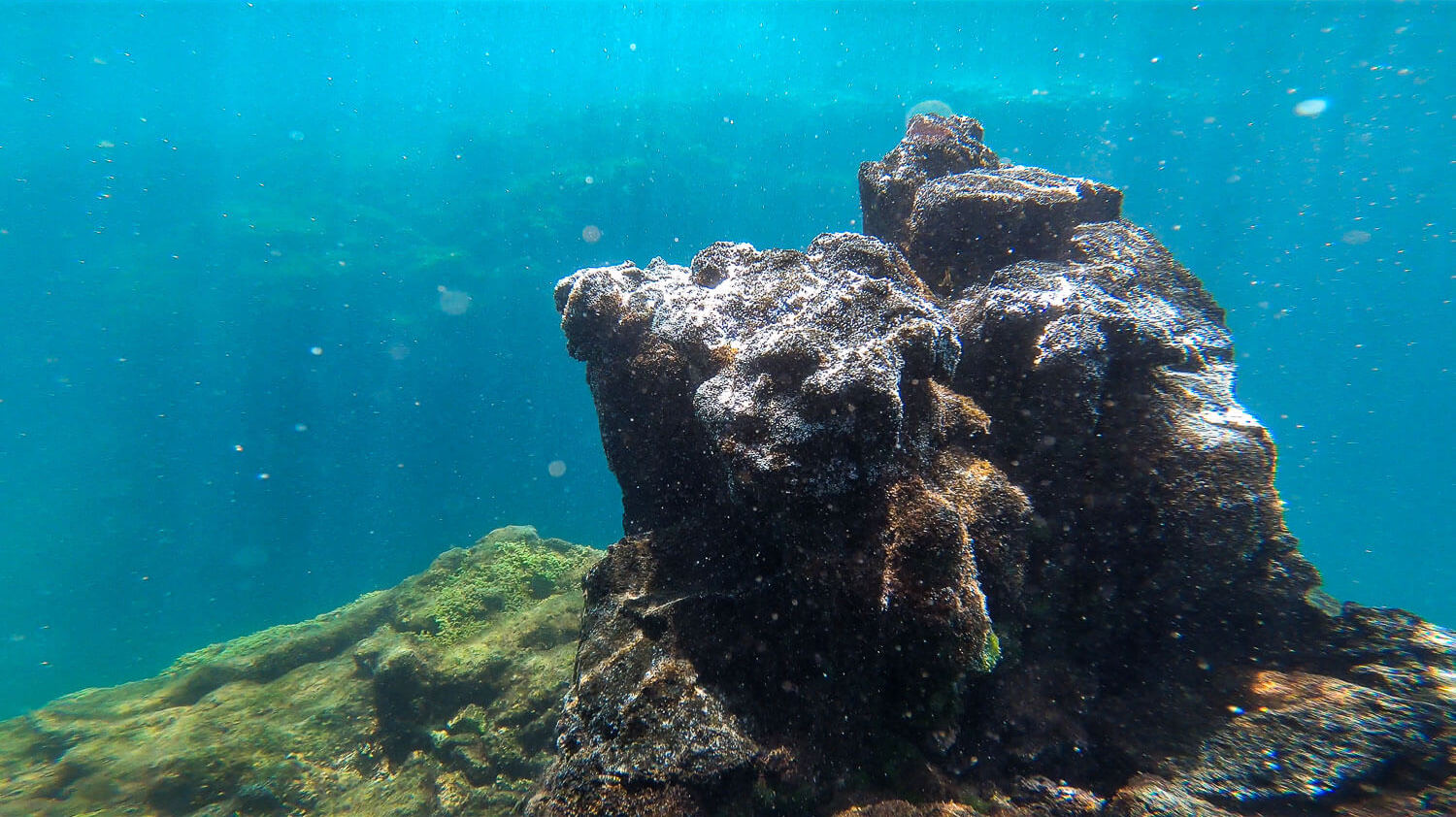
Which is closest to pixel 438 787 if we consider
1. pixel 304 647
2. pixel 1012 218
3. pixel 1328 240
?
pixel 304 647

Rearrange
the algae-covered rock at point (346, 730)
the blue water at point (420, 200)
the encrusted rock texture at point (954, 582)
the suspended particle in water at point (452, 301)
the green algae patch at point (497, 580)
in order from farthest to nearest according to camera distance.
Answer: the suspended particle in water at point (452, 301) < the blue water at point (420, 200) < the green algae patch at point (497, 580) < the algae-covered rock at point (346, 730) < the encrusted rock texture at point (954, 582)

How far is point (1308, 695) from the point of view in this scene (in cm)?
346

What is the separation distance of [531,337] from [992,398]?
43968 millimetres

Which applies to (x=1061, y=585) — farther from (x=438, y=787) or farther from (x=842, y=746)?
(x=438, y=787)

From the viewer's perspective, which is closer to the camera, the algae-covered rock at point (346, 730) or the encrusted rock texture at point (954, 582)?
the encrusted rock texture at point (954, 582)

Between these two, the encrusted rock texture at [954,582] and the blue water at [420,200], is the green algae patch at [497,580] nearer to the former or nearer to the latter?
the encrusted rock texture at [954,582]

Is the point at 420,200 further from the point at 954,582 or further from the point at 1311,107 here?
the point at 1311,107

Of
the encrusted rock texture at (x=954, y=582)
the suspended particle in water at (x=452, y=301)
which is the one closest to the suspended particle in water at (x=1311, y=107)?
the encrusted rock texture at (x=954, y=582)

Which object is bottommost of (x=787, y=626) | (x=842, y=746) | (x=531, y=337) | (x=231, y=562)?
(x=842, y=746)

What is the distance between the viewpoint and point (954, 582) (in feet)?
9.20

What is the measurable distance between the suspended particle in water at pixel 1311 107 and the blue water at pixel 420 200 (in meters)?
0.32

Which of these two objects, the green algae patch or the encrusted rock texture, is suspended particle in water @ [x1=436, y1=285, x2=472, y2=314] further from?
the encrusted rock texture

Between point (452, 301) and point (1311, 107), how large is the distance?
58.6 meters

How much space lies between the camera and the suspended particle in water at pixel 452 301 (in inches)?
1542
